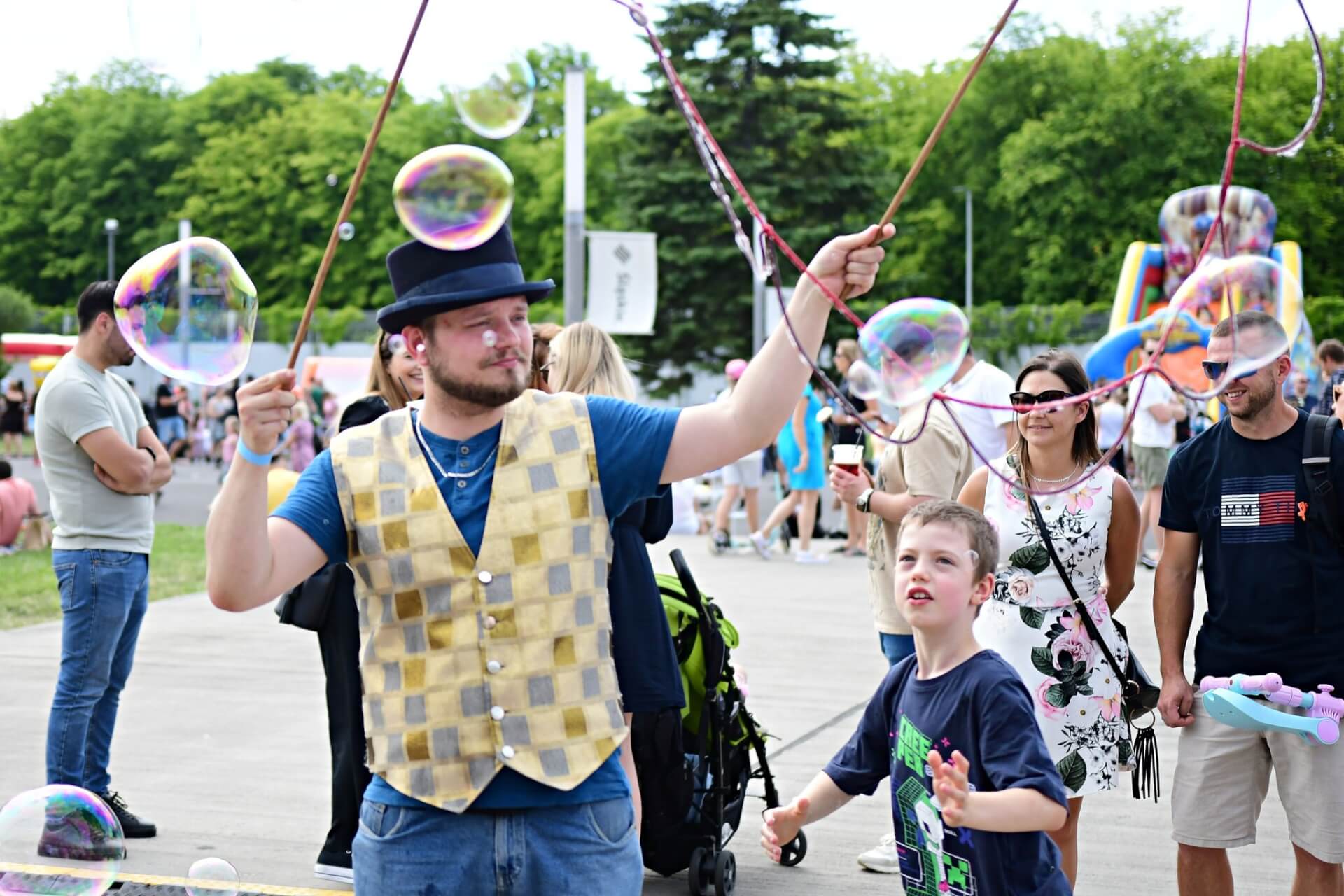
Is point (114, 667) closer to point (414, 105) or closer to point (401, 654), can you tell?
point (401, 654)

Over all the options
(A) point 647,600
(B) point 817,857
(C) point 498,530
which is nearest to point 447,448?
(C) point 498,530

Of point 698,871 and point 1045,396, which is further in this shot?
point 698,871

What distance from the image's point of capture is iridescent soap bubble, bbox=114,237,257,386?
3271mm

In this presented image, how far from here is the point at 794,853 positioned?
538 centimetres

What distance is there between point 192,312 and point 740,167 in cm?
3711

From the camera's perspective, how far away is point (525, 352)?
269cm

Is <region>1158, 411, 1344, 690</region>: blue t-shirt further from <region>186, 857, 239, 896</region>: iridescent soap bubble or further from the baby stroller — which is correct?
<region>186, 857, 239, 896</region>: iridescent soap bubble

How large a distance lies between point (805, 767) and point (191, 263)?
3970mm

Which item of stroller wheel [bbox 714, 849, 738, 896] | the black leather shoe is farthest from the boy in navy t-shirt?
the black leather shoe

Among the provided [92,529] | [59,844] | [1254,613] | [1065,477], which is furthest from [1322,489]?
[92,529]

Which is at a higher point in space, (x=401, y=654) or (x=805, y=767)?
(x=401, y=654)

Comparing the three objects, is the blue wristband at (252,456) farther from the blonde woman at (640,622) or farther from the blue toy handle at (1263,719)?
the blue toy handle at (1263,719)

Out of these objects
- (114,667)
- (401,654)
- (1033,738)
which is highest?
(401,654)

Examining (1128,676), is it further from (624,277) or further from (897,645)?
(624,277)
